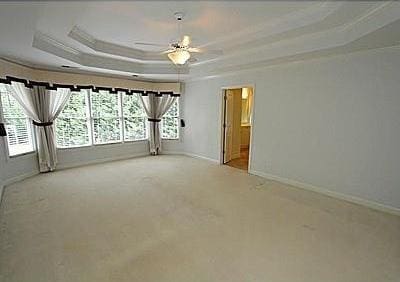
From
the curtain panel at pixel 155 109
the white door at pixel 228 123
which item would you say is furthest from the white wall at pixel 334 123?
the curtain panel at pixel 155 109

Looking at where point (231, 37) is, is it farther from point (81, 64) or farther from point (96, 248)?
point (96, 248)

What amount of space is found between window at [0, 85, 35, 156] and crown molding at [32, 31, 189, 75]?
1529mm

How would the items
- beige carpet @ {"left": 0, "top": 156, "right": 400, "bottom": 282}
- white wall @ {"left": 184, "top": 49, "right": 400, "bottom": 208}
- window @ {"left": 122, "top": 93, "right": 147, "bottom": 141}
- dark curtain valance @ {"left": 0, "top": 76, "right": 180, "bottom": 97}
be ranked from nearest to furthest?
beige carpet @ {"left": 0, "top": 156, "right": 400, "bottom": 282}, white wall @ {"left": 184, "top": 49, "right": 400, "bottom": 208}, dark curtain valance @ {"left": 0, "top": 76, "right": 180, "bottom": 97}, window @ {"left": 122, "top": 93, "right": 147, "bottom": 141}

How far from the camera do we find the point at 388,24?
2.33 metres

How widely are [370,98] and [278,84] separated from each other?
64.0 inches

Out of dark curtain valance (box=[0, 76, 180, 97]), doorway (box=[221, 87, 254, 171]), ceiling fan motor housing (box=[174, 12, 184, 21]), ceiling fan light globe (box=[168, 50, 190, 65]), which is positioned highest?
ceiling fan motor housing (box=[174, 12, 184, 21])

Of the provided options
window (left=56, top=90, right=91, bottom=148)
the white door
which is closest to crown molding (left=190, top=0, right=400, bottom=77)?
the white door

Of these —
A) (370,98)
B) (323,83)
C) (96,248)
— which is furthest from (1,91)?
(370,98)

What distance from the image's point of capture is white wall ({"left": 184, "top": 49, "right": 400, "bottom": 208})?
328cm

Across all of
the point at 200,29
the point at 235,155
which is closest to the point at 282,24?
the point at 200,29

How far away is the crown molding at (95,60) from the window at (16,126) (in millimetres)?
1529

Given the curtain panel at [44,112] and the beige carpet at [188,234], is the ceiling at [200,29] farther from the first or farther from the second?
the beige carpet at [188,234]

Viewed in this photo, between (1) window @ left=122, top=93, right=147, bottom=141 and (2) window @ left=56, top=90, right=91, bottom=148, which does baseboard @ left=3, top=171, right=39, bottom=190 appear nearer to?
(2) window @ left=56, top=90, right=91, bottom=148

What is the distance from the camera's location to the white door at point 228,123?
5910mm
